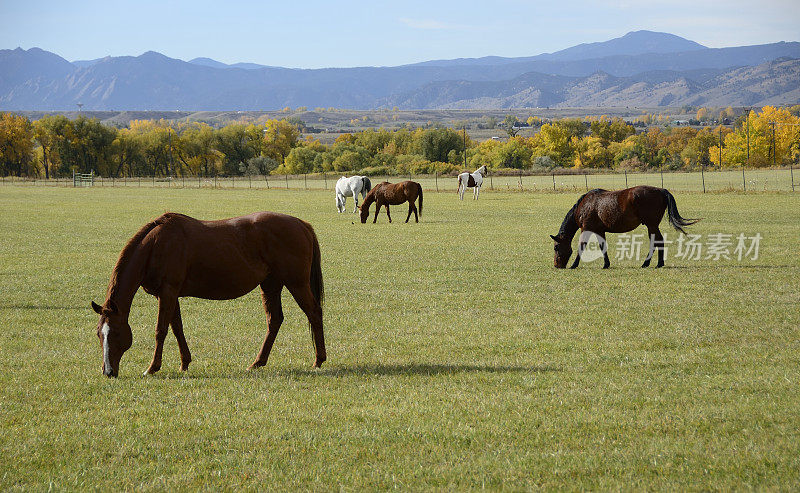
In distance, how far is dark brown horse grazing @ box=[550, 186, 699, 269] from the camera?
17.3 metres

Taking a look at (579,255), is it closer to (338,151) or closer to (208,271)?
(208,271)

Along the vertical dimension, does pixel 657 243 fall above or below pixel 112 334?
below

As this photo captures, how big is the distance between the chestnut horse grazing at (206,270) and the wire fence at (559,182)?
44559mm

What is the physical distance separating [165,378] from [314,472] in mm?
3384

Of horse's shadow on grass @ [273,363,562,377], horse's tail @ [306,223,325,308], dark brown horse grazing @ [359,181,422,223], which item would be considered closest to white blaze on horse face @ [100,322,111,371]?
horse's shadow on grass @ [273,363,562,377]

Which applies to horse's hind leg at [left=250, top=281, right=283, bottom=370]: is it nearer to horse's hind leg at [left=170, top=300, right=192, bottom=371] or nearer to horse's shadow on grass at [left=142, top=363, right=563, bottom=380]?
horse's shadow on grass at [left=142, top=363, right=563, bottom=380]

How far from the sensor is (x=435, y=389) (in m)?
7.70

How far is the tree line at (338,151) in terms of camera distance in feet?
345

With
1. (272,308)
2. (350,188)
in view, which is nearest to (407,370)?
(272,308)

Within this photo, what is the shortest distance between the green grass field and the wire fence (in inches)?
1553

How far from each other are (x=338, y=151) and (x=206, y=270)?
110007 millimetres

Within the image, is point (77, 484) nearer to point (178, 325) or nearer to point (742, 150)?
point (178, 325)

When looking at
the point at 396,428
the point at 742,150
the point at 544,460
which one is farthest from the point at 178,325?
the point at 742,150

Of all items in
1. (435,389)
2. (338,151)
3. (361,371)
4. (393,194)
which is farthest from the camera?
(338,151)
